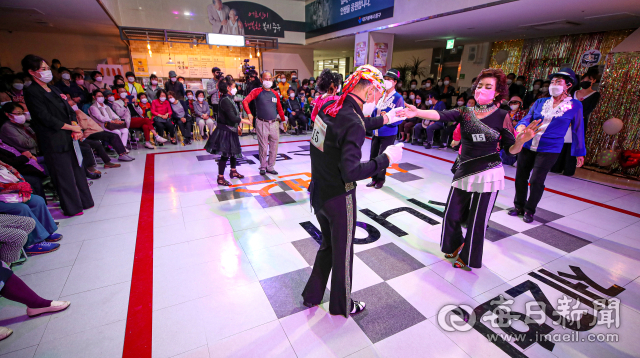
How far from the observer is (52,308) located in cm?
198

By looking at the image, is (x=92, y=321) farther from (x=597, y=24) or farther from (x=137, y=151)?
(x=597, y=24)

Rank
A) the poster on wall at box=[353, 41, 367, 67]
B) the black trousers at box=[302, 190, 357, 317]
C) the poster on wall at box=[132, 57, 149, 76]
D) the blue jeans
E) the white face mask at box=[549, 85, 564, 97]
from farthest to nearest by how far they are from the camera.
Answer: the poster on wall at box=[132, 57, 149, 76]
the poster on wall at box=[353, 41, 367, 67]
the white face mask at box=[549, 85, 564, 97]
the blue jeans
the black trousers at box=[302, 190, 357, 317]

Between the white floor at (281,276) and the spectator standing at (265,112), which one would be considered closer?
the white floor at (281,276)

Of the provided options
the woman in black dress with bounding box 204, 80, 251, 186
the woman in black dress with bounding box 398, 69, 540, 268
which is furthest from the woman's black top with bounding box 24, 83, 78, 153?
the woman in black dress with bounding box 398, 69, 540, 268

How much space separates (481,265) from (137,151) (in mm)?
7255

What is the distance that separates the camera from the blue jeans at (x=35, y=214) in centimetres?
245

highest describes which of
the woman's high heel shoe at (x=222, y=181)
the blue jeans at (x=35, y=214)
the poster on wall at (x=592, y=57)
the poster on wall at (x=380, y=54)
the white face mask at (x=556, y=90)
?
the poster on wall at (x=380, y=54)

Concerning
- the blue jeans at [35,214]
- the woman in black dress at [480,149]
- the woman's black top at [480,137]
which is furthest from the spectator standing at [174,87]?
the woman's black top at [480,137]

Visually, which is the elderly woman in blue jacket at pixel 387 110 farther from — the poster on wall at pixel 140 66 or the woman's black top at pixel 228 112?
the poster on wall at pixel 140 66

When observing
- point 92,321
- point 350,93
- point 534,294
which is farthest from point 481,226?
point 92,321

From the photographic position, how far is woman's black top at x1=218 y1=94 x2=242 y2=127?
4.05 m

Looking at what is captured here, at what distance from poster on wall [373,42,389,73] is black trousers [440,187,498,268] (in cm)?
814

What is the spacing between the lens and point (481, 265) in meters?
2.53

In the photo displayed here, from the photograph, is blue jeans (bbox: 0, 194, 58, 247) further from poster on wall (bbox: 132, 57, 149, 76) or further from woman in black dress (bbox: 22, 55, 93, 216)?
poster on wall (bbox: 132, 57, 149, 76)
